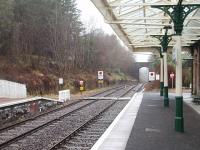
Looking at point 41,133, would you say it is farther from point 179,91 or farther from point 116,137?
point 179,91

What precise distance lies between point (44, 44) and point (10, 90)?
35137 mm

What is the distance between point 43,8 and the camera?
67.2 metres

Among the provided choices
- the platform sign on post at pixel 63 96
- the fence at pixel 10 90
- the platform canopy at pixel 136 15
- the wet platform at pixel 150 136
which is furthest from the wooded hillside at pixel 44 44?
the wet platform at pixel 150 136

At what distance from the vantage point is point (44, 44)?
7088cm

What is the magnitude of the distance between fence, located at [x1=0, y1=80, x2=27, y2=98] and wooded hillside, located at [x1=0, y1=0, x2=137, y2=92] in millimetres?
9539

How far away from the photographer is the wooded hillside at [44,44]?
2121 inches

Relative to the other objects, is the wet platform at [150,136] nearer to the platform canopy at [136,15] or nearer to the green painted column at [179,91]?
the green painted column at [179,91]

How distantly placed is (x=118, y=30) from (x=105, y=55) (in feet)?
235

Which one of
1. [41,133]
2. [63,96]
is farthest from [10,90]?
[41,133]

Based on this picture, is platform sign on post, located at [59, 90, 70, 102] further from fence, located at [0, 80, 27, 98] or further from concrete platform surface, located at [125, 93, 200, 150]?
concrete platform surface, located at [125, 93, 200, 150]

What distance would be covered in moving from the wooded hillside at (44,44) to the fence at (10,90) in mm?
9539

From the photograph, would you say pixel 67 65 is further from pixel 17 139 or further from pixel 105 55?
pixel 17 139

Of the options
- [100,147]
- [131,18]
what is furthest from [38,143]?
[131,18]

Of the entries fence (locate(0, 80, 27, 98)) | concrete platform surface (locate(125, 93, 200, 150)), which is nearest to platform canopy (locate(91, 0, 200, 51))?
concrete platform surface (locate(125, 93, 200, 150))
